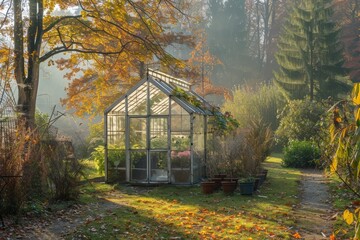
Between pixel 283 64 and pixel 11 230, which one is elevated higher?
pixel 283 64

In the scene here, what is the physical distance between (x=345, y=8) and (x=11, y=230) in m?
39.3

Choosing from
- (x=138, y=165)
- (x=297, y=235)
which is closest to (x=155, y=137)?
(x=138, y=165)

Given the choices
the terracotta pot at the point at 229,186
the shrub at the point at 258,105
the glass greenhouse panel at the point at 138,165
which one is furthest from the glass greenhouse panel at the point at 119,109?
the shrub at the point at 258,105

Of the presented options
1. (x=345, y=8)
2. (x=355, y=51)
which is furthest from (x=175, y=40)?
(x=345, y=8)

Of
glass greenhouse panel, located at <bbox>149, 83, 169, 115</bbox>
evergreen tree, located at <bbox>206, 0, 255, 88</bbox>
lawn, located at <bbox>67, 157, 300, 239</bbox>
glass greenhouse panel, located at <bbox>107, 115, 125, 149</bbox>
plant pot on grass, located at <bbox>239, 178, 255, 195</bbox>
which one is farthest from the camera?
evergreen tree, located at <bbox>206, 0, 255, 88</bbox>

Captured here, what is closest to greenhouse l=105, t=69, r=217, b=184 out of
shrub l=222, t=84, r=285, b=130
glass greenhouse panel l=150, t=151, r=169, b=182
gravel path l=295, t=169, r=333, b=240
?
glass greenhouse panel l=150, t=151, r=169, b=182

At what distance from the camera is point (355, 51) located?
35500mm

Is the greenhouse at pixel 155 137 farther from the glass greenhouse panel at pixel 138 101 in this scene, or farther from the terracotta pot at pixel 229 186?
the terracotta pot at pixel 229 186

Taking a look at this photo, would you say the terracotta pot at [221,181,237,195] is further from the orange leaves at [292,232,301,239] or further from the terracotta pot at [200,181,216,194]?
the orange leaves at [292,232,301,239]

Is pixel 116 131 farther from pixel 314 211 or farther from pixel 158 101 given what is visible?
pixel 314 211

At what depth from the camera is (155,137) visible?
1495cm

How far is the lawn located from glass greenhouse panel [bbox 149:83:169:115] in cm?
253

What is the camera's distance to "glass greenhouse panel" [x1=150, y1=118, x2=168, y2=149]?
48.7 feet

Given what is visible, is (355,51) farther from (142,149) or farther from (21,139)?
(21,139)
